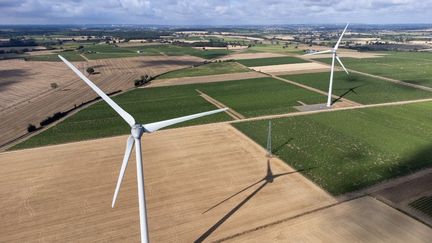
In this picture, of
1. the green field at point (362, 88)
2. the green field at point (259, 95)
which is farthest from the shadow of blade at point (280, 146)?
the green field at point (362, 88)

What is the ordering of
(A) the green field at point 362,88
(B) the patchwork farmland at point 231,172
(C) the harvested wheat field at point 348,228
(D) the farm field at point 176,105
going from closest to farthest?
(C) the harvested wheat field at point 348,228 → (B) the patchwork farmland at point 231,172 → (D) the farm field at point 176,105 → (A) the green field at point 362,88

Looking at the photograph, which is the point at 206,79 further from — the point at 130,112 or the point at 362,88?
the point at 362,88

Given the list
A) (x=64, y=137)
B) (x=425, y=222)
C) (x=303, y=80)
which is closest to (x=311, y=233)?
(x=425, y=222)

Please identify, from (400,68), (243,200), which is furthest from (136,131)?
(400,68)

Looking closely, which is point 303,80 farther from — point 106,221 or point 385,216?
point 106,221

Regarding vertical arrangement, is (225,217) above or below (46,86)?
above

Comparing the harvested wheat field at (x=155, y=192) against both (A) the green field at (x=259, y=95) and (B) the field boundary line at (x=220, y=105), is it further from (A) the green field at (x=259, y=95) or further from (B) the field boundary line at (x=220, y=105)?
(A) the green field at (x=259, y=95)
